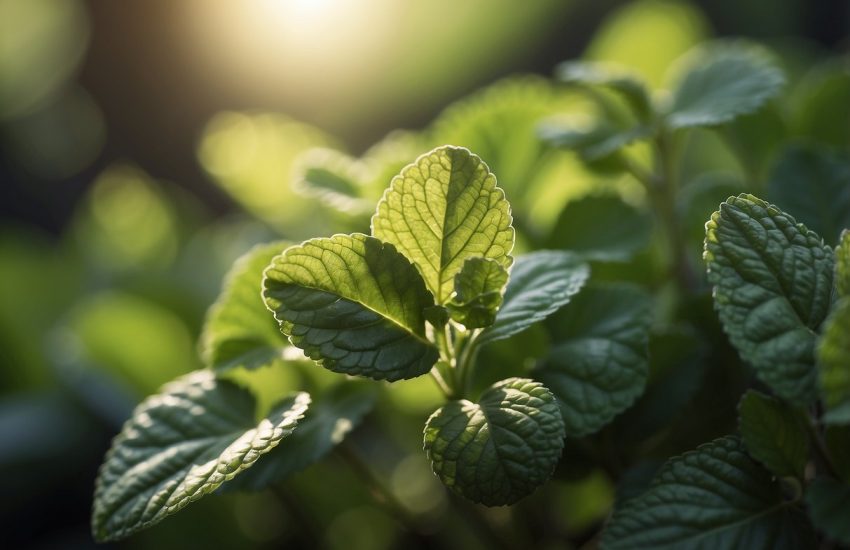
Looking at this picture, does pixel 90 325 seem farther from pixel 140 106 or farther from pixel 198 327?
pixel 140 106

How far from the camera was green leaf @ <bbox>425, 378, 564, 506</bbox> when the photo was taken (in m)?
0.40

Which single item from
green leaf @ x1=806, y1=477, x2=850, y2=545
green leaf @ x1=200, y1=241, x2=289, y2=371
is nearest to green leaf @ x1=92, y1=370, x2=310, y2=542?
green leaf @ x1=200, y1=241, x2=289, y2=371

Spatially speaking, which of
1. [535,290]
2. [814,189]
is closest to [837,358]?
[535,290]

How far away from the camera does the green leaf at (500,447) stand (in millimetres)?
404

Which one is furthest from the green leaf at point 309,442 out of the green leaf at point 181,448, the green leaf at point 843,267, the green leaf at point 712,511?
the green leaf at point 843,267

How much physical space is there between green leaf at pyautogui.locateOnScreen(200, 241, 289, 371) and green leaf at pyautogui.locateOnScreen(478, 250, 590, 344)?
0.14 metres

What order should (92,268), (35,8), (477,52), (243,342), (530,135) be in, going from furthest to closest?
(477,52) < (35,8) < (92,268) < (530,135) < (243,342)

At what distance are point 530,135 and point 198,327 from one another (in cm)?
41

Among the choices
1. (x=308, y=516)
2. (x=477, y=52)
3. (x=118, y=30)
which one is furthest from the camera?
(x=118, y=30)

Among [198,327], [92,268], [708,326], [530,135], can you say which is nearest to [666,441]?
[708,326]

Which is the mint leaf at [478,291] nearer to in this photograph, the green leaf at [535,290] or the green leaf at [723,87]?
the green leaf at [535,290]

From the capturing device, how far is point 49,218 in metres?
1.70

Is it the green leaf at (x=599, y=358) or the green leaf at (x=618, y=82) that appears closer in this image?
the green leaf at (x=599, y=358)

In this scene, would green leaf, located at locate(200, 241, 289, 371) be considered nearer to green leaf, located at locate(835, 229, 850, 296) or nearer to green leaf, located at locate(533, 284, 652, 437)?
green leaf, located at locate(533, 284, 652, 437)
